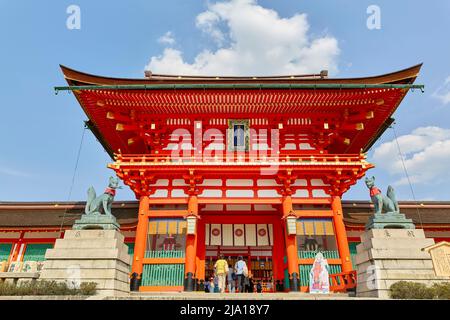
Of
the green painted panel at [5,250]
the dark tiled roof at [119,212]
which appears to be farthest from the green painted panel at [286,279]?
the green painted panel at [5,250]

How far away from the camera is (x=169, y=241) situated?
1527cm

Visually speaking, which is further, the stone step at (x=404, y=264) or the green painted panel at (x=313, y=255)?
the green painted panel at (x=313, y=255)

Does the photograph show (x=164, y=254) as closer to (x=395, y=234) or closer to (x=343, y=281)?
(x=343, y=281)

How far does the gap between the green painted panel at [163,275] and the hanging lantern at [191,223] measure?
1493 mm

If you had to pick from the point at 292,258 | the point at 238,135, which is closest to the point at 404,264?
the point at 292,258

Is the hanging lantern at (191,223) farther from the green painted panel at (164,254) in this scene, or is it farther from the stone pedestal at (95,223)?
the stone pedestal at (95,223)

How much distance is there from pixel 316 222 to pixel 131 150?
11086mm

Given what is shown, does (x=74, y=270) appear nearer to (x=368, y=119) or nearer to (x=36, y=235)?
(x=36, y=235)

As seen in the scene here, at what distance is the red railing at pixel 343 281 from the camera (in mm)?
10742

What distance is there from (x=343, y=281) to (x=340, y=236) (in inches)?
81.2

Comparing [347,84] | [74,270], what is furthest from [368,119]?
[74,270]

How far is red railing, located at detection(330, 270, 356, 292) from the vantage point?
35.2ft

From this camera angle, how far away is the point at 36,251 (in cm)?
1670

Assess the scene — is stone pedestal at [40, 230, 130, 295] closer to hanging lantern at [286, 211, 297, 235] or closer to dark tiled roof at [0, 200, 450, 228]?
dark tiled roof at [0, 200, 450, 228]
